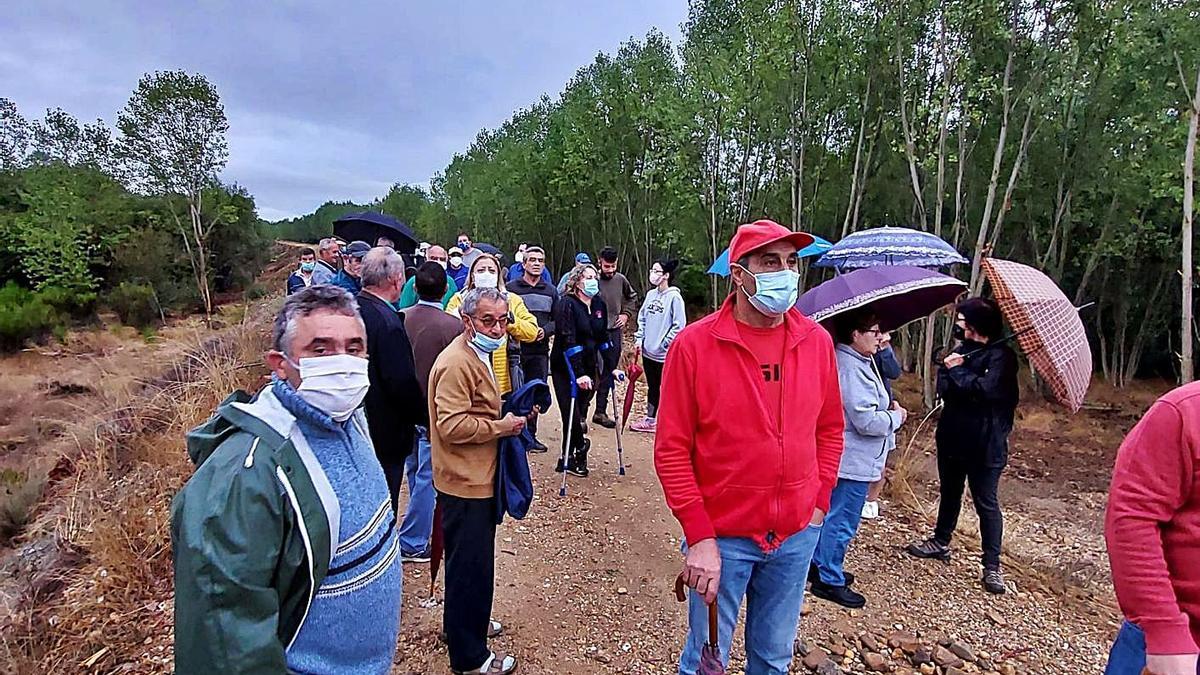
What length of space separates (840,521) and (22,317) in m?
24.9

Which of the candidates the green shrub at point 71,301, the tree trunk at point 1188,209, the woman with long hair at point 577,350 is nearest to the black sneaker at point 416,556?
the woman with long hair at point 577,350

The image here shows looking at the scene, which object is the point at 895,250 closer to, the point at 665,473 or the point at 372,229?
the point at 665,473

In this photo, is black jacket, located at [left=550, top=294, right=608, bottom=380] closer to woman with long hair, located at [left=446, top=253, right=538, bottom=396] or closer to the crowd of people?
woman with long hair, located at [left=446, top=253, right=538, bottom=396]

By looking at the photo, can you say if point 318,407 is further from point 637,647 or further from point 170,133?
point 170,133

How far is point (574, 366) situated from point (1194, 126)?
38.4 feet

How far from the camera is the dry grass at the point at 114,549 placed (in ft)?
11.4

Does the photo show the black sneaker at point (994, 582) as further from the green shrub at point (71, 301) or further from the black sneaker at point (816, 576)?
the green shrub at point (71, 301)

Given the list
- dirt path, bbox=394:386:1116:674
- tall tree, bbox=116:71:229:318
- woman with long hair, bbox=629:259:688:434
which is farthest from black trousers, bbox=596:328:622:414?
tall tree, bbox=116:71:229:318

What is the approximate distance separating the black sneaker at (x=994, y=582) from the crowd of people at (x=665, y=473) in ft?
0.05

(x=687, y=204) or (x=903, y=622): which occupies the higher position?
(x=687, y=204)

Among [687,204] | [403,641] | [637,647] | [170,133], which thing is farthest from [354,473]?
[170,133]

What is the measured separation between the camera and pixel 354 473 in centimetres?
164

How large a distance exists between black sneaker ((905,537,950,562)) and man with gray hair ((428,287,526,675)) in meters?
3.39

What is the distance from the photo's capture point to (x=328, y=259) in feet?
21.4
